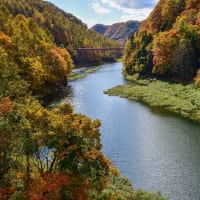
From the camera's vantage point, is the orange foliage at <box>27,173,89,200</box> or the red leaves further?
the red leaves

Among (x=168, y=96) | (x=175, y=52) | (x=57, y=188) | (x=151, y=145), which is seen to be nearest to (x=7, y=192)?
(x=57, y=188)

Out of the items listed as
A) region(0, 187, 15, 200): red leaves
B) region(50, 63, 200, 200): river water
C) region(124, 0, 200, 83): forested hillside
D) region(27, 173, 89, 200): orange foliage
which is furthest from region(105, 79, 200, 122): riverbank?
region(0, 187, 15, 200): red leaves

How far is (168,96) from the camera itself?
82.4 m

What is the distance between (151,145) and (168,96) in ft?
111

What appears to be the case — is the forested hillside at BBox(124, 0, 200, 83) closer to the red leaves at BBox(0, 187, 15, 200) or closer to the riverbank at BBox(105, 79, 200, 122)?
the riverbank at BBox(105, 79, 200, 122)

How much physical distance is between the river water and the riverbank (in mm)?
3152

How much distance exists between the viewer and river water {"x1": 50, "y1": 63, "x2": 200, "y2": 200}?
38547mm

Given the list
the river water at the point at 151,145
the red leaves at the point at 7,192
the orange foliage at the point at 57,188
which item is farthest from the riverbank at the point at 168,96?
the red leaves at the point at 7,192

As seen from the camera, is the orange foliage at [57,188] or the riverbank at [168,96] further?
the riverbank at [168,96]

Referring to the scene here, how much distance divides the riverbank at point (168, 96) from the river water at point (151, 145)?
3152 mm

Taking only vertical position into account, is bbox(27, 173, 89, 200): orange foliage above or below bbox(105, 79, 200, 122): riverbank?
above

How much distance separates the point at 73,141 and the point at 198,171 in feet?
75.8

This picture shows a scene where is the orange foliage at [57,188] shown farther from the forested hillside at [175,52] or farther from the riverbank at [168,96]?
the forested hillside at [175,52]

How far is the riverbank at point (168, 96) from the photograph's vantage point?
68750 mm
